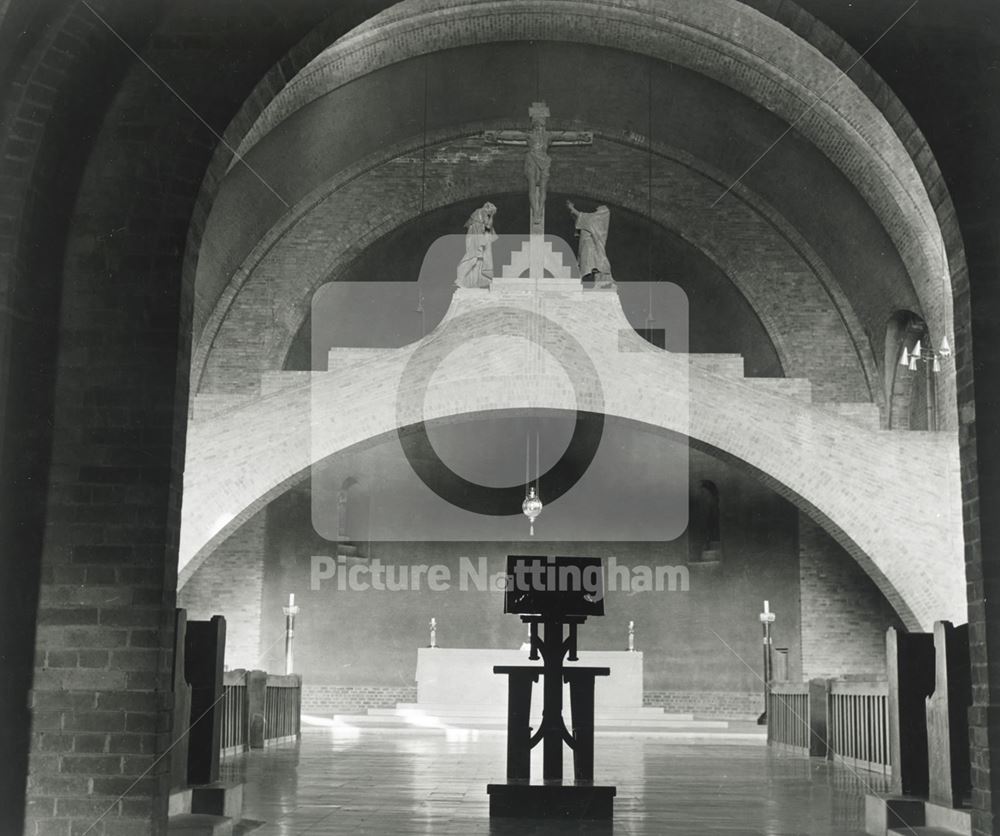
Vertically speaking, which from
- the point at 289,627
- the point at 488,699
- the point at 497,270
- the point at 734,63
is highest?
the point at 734,63

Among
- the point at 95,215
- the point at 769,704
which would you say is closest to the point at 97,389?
the point at 95,215

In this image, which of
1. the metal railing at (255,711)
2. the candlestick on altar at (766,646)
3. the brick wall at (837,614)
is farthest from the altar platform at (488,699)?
the metal railing at (255,711)

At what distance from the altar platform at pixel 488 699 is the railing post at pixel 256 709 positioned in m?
4.46

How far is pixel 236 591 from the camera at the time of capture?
20.0 m

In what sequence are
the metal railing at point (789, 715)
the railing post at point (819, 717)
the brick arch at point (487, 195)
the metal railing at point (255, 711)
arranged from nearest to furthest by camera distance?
the metal railing at point (255, 711) → the railing post at point (819, 717) → the metal railing at point (789, 715) → the brick arch at point (487, 195)

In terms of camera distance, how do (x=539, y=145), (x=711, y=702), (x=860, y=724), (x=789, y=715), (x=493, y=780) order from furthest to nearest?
(x=711, y=702) < (x=539, y=145) < (x=789, y=715) < (x=860, y=724) < (x=493, y=780)

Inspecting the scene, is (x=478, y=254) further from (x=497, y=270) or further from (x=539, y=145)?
(x=497, y=270)

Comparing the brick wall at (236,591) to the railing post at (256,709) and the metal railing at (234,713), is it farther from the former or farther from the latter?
the metal railing at (234,713)

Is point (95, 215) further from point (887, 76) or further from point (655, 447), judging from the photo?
point (655, 447)

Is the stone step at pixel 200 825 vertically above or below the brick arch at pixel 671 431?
below

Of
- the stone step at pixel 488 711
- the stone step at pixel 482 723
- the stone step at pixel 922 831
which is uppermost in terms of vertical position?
the stone step at pixel 922 831

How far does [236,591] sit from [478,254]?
279 inches

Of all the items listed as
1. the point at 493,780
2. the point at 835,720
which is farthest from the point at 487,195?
the point at 493,780

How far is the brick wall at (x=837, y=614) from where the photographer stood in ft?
63.2
